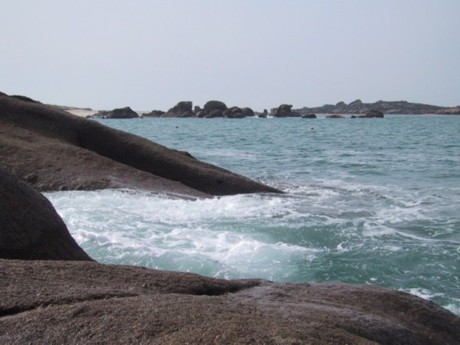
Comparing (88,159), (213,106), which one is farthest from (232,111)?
(88,159)

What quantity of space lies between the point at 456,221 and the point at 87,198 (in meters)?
8.18

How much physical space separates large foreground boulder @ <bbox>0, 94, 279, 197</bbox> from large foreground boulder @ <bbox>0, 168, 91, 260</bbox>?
7.25 meters

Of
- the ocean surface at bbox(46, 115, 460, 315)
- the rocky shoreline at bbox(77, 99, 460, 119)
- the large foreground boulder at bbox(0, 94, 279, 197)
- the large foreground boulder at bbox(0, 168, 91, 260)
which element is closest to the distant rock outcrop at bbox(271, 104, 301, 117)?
the rocky shoreline at bbox(77, 99, 460, 119)

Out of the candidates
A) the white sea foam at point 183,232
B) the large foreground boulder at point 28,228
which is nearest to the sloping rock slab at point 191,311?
the large foreground boulder at point 28,228

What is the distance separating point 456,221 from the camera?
43.5ft

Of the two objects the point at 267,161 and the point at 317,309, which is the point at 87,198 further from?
the point at 267,161

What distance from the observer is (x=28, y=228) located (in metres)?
6.23

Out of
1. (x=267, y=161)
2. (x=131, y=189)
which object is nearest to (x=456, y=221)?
(x=131, y=189)

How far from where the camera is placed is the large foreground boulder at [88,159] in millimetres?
14250

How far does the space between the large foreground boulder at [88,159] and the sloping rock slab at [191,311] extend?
9.10 m

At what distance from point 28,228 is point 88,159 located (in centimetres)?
910

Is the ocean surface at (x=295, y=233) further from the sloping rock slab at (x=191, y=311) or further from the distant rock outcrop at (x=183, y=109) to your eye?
the distant rock outcrop at (x=183, y=109)

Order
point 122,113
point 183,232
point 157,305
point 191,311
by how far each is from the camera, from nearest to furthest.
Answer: point 191,311 → point 157,305 → point 183,232 → point 122,113

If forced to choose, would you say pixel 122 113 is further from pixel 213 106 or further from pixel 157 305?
pixel 157 305
